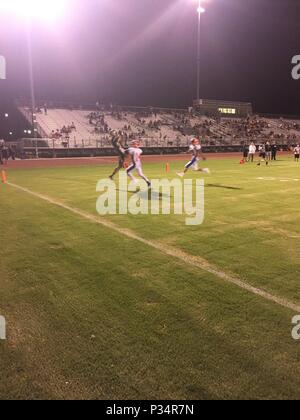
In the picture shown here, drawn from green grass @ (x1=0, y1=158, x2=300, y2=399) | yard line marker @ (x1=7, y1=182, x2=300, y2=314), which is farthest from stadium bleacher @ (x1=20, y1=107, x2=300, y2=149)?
green grass @ (x1=0, y1=158, x2=300, y2=399)

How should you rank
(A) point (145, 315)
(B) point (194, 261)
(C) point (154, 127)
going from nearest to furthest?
(A) point (145, 315) < (B) point (194, 261) < (C) point (154, 127)

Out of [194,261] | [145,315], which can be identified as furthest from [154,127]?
[145,315]

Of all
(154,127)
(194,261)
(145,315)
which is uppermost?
(154,127)

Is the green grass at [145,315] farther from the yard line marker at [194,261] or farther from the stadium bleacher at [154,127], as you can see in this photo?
the stadium bleacher at [154,127]

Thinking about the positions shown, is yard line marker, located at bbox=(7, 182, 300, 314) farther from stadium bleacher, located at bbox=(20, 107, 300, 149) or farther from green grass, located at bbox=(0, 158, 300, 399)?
stadium bleacher, located at bbox=(20, 107, 300, 149)

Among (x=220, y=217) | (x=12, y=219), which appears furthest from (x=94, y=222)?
(x=220, y=217)

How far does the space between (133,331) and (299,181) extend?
14.1 m

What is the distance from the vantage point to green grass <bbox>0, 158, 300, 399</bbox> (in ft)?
9.55

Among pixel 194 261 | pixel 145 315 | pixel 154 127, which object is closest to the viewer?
pixel 145 315

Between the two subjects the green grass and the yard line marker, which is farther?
the yard line marker

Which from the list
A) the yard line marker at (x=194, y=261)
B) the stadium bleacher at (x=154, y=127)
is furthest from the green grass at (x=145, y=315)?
the stadium bleacher at (x=154, y=127)

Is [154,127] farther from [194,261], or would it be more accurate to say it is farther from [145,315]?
[145,315]

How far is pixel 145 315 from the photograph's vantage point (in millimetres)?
3920

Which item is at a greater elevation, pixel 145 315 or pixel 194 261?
pixel 194 261
